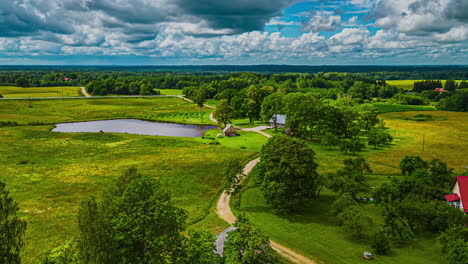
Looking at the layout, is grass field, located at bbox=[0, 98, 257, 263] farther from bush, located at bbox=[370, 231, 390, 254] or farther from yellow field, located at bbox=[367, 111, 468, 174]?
yellow field, located at bbox=[367, 111, 468, 174]

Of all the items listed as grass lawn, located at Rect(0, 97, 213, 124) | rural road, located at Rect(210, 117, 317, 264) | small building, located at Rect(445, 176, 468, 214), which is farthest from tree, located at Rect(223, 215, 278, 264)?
grass lawn, located at Rect(0, 97, 213, 124)

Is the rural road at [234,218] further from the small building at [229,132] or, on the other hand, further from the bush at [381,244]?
the small building at [229,132]

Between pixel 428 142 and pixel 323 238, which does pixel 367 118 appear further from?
pixel 323 238

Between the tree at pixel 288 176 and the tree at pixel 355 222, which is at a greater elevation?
the tree at pixel 288 176

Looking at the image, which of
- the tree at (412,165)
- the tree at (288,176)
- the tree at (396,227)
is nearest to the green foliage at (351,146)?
the tree at (412,165)

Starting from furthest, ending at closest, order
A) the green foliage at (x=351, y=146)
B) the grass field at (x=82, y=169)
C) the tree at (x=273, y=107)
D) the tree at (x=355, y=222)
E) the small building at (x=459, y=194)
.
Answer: the tree at (x=273, y=107)
the green foliage at (x=351, y=146)
the grass field at (x=82, y=169)
the small building at (x=459, y=194)
the tree at (x=355, y=222)
